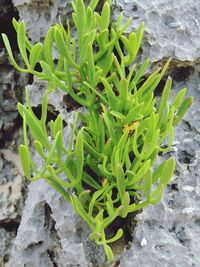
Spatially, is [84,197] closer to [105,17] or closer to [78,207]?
[78,207]

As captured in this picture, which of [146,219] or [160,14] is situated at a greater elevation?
[160,14]

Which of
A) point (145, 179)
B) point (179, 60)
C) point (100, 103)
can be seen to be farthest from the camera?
point (179, 60)

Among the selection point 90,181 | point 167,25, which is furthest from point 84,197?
point 167,25

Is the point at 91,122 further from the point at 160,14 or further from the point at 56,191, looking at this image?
the point at 160,14

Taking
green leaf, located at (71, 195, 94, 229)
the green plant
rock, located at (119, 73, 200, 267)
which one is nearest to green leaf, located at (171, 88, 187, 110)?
the green plant

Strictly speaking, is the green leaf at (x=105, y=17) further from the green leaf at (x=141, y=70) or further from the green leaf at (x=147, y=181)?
the green leaf at (x=147, y=181)

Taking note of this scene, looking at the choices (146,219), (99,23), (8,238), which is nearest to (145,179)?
(146,219)

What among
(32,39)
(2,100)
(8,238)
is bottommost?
(8,238)

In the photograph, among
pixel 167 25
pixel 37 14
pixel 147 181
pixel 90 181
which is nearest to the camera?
pixel 147 181
